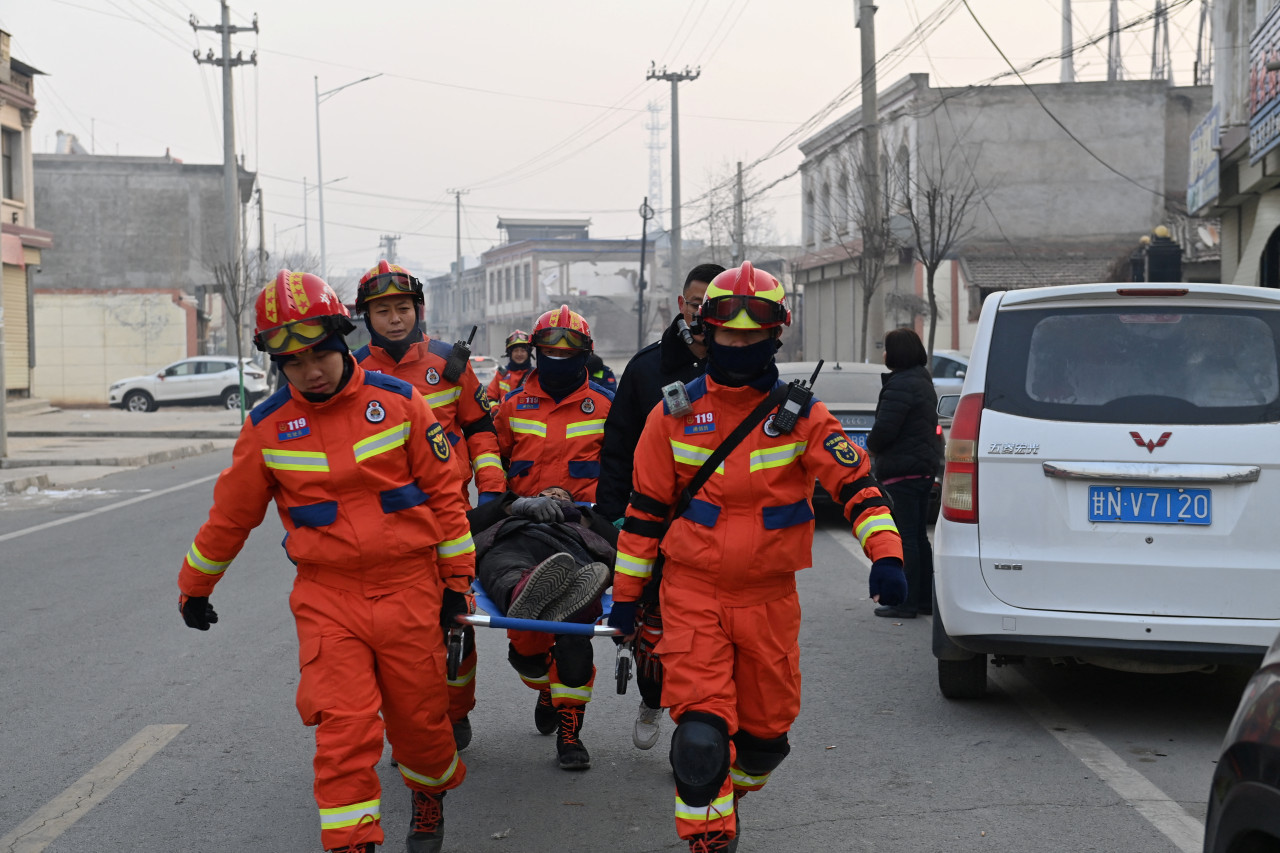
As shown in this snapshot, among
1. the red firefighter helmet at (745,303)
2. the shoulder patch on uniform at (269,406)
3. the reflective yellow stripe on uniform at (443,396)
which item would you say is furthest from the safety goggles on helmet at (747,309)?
the reflective yellow stripe on uniform at (443,396)

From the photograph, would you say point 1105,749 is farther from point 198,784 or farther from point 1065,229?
point 1065,229

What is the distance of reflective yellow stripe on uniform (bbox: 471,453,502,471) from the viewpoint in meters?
5.78

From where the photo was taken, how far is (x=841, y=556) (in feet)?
36.2

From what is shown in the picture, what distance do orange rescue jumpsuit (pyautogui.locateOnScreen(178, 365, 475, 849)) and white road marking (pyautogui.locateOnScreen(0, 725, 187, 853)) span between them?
→ 1.16 metres

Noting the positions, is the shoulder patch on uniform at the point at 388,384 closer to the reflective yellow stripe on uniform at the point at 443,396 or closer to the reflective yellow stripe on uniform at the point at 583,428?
the reflective yellow stripe on uniform at the point at 443,396

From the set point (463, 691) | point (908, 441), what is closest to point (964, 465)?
point (463, 691)

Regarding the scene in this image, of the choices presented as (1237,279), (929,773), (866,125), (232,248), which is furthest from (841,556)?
(232,248)

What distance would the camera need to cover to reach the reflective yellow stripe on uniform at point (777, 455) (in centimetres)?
400

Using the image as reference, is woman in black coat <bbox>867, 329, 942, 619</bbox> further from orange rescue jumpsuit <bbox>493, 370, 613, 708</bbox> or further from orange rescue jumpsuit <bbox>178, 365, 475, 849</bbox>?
orange rescue jumpsuit <bbox>178, 365, 475, 849</bbox>

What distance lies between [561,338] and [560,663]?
1.41 meters

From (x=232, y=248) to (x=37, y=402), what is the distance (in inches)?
250

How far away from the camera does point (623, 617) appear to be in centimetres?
419

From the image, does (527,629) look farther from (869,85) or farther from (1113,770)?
(869,85)

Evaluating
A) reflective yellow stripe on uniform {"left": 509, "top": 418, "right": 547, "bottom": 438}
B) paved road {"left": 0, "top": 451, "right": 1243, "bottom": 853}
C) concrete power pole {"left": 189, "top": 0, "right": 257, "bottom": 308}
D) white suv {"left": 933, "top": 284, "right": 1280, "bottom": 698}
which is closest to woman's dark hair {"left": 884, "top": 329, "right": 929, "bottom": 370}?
paved road {"left": 0, "top": 451, "right": 1243, "bottom": 853}
